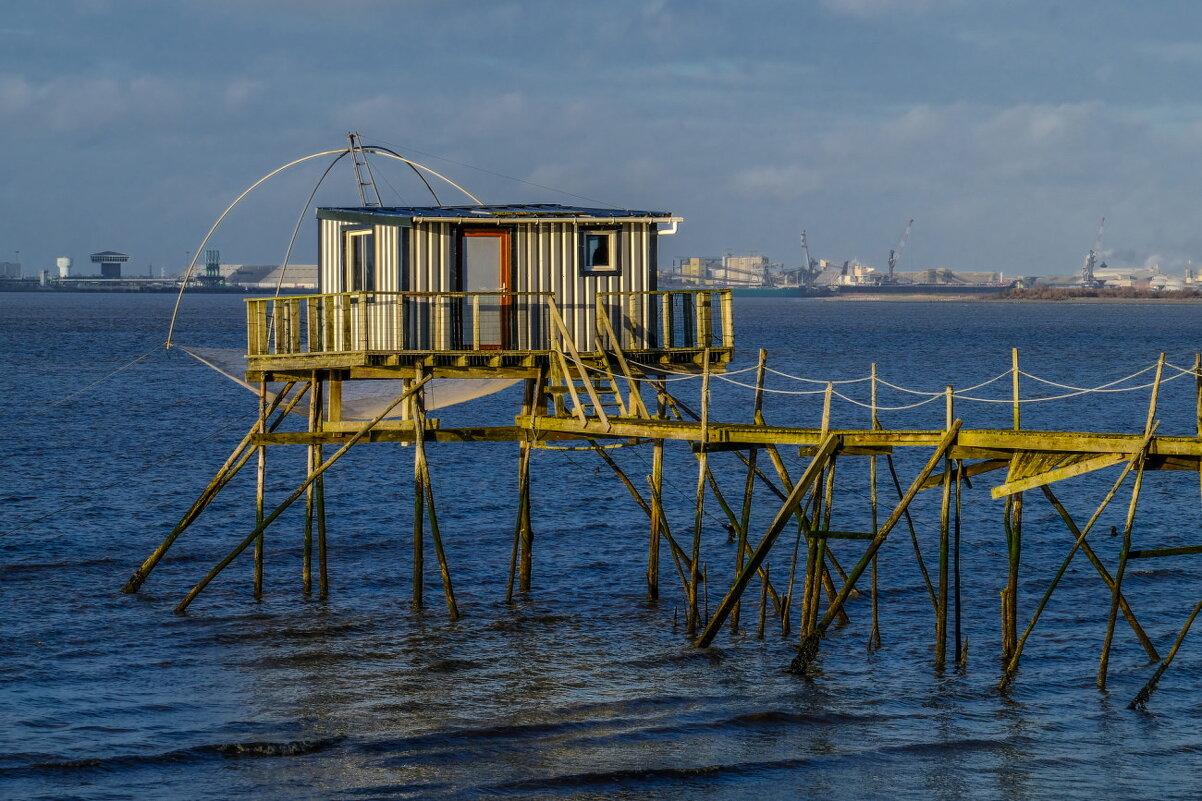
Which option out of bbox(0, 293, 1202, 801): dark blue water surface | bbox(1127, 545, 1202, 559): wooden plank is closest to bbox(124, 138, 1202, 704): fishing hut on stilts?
bbox(0, 293, 1202, 801): dark blue water surface

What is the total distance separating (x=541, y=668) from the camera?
24719 mm

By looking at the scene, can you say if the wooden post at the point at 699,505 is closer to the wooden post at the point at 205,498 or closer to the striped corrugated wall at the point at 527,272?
the striped corrugated wall at the point at 527,272

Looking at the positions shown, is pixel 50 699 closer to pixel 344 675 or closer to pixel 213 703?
pixel 213 703

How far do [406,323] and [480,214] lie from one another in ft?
9.08

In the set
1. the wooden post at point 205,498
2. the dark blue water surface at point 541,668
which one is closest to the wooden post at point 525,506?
the dark blue water surface at point 541,668

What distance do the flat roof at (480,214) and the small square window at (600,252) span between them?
376mm

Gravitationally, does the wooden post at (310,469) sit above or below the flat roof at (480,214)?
below

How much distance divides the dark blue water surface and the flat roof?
7.50m

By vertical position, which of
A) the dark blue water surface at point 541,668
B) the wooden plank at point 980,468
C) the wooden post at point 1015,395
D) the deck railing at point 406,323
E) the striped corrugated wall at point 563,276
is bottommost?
the dark blue water surface at point 541,668

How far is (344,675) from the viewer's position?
2428 cm

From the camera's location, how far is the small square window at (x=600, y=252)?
29.0 metres

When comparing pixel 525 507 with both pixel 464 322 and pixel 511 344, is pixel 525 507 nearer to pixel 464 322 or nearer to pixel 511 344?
pixel 511 344

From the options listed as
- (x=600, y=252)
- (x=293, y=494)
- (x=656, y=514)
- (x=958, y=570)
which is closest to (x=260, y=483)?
(x=293, y=494)

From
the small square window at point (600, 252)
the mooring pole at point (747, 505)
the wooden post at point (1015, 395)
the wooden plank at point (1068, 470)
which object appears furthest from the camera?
the small square window at point (600, 252)
